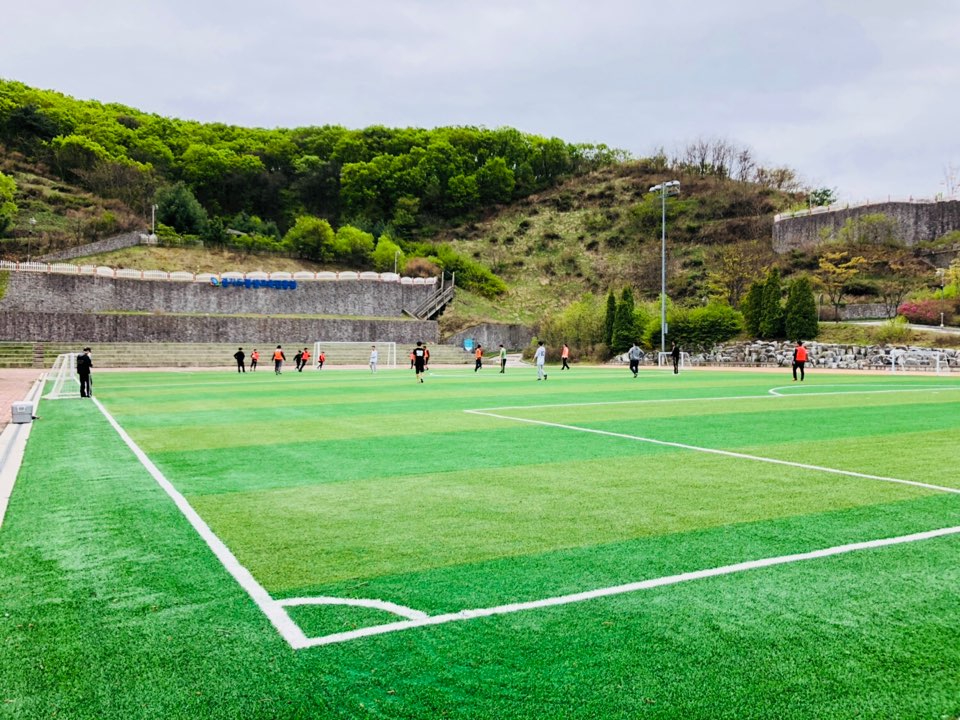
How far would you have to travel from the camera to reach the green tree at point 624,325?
184ft

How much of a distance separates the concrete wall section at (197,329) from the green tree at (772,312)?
29.5 m

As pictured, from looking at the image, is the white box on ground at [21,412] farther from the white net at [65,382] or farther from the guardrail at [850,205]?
the guardrail at [850,205]

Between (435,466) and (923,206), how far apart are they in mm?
75520

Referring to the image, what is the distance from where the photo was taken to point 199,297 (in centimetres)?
6328

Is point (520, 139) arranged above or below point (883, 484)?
above

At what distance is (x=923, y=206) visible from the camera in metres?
70.2

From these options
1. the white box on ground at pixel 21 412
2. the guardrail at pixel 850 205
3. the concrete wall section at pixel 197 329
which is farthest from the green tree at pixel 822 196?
the white box on ground at pixel 21 412

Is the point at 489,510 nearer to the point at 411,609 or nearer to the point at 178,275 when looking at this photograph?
the point at 411,609

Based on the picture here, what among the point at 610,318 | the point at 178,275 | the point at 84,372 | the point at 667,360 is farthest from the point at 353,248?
the point at 84,372

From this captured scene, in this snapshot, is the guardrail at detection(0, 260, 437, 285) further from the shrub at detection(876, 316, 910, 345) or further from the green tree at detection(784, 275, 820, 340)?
the shrub at detection(876, 316, 910, 345)

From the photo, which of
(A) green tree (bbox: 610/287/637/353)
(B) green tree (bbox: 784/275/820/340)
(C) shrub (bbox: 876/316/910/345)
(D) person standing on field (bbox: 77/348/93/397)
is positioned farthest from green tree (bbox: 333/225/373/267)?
(D) person standing on field (bbox: 77/348/93/397)

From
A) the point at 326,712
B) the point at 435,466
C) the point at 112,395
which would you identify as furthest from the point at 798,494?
the point at 112,395

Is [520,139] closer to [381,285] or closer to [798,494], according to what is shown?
[381,285]

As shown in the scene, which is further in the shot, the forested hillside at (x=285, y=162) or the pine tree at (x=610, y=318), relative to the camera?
the forested hillside at (x=285, y=162)
